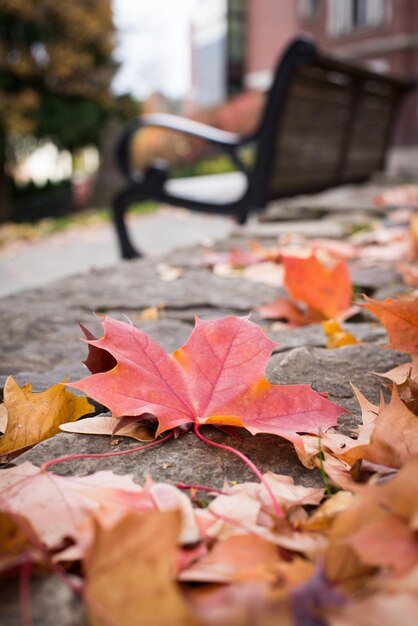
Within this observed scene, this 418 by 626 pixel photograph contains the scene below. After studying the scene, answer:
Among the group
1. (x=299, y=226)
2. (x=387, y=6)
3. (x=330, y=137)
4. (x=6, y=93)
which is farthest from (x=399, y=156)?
(x=299, y=226)

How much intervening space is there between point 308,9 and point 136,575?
66.8ft

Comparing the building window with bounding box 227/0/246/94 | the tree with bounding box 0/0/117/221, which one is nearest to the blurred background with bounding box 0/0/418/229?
the tree with bounding box 0/0/117/221

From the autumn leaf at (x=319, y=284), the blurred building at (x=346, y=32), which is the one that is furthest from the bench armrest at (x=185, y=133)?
the blurred building at (x=346, y=32)

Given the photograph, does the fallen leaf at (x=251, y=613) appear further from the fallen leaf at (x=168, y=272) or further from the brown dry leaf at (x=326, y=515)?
the fallen leaf at (x=168, y=272)

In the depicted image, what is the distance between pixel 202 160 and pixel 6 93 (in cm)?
881

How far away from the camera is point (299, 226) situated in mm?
2938

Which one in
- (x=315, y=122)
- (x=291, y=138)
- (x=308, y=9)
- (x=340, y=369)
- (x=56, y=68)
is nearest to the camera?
(x=340, y=369)

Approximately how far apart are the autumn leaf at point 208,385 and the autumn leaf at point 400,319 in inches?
8.1

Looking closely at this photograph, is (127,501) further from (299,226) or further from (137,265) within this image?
(299,226)

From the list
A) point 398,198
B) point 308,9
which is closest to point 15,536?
point 398,198

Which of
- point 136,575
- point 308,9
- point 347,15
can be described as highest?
point 308,9

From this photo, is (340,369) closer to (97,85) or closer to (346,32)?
(97,85)

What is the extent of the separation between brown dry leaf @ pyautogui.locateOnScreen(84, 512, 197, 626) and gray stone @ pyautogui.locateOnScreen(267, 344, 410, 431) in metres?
0.49

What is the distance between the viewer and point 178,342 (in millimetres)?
1331
